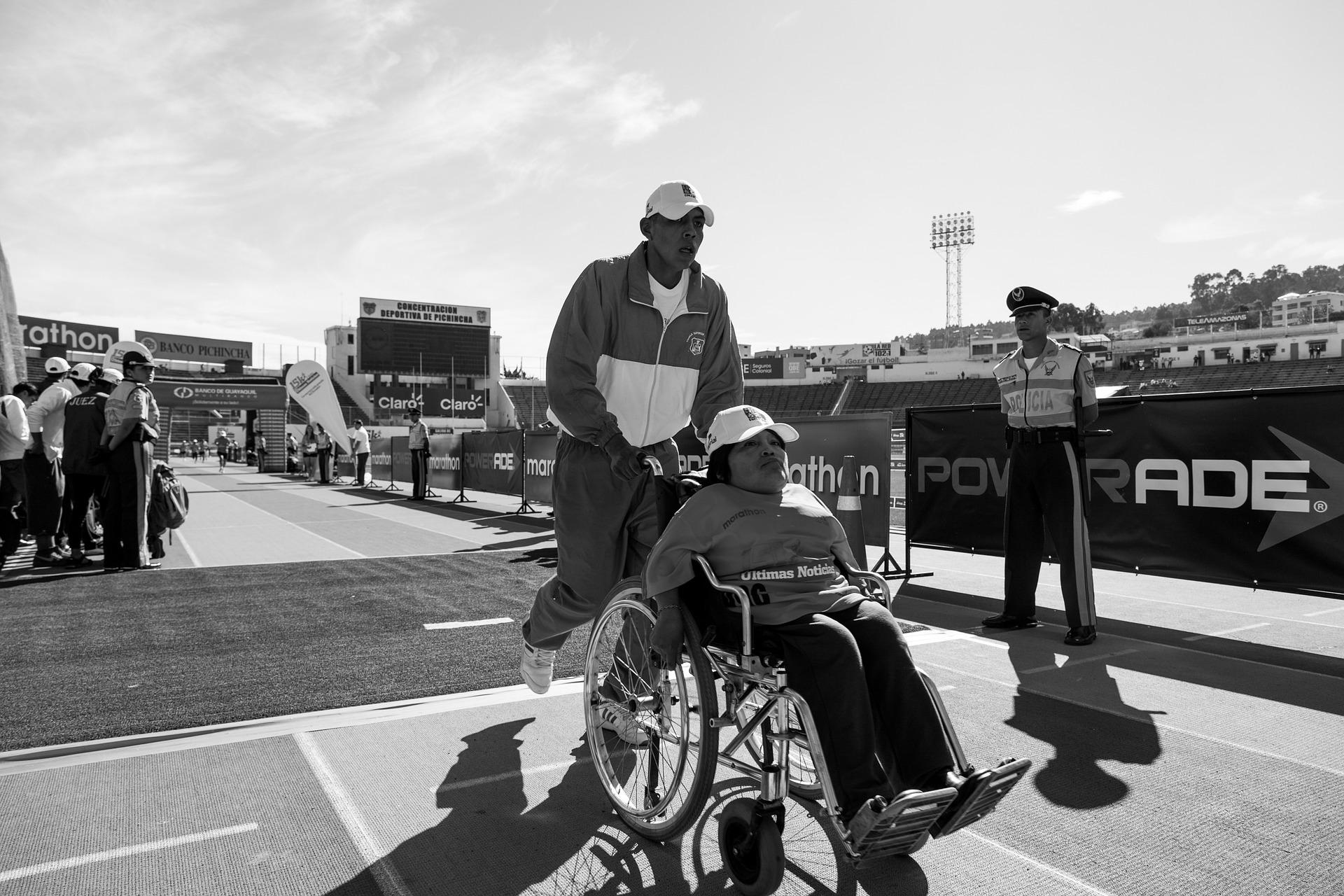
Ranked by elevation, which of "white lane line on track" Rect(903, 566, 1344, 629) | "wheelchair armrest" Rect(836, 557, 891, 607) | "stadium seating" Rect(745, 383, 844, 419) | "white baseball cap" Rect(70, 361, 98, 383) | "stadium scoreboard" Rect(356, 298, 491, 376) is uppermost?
"stadium scoreboard" Rect(356, 298, 491, 376)

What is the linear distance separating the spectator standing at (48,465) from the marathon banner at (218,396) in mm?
28965

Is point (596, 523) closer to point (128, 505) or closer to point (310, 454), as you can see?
point (128, 505)

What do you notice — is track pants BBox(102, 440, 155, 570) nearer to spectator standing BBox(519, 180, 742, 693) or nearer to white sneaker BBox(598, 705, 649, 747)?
spectator standing BBox(519, 180, 742, 693)

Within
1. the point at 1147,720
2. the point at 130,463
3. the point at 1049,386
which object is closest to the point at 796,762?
the point at 1147,720

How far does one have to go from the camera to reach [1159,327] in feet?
376

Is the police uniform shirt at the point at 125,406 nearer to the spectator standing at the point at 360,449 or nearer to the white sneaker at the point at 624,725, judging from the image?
the white sneaker at the point at 624,725

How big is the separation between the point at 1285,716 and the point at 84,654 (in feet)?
18.9

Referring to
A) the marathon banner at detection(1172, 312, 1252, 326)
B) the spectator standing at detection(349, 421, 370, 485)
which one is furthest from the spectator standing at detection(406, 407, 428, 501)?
the marathon banner at detection(1172, 312, 1252, 326)

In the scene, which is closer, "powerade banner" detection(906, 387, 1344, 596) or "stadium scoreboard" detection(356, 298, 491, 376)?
"powerade banner" detection(906, 387, 1344, 596)

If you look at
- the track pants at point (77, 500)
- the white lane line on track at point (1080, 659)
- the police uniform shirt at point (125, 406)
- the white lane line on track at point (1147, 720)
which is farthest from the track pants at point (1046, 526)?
the track pants at point (77, 500)

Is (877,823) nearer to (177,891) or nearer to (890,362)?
(177,891)

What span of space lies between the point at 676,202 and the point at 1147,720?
9.14 ft

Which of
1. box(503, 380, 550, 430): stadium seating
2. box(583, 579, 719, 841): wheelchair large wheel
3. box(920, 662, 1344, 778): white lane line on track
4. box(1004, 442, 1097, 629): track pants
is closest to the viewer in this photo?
box(583, 579, 719, 841): wheelchair large wheel

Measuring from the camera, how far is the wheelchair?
6.21ft
